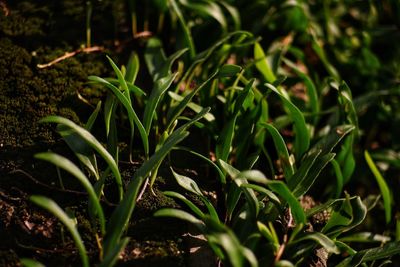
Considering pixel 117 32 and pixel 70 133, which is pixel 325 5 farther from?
pixel 70 133

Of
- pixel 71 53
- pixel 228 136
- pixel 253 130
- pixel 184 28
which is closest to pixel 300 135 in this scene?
pixel 253 130

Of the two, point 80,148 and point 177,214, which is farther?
point 80,148

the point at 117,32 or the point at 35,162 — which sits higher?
the point at 117,32

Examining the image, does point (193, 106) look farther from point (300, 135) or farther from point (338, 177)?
point (338, 177)

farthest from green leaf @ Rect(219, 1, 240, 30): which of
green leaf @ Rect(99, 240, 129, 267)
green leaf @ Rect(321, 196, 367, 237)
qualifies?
green leaf @ Rect(99, 240, 129, 267)

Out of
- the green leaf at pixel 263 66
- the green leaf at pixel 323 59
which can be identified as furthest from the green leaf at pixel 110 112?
the green leaf at pixel 323 59

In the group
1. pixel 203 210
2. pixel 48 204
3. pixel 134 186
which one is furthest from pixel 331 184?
pixel 48 204
